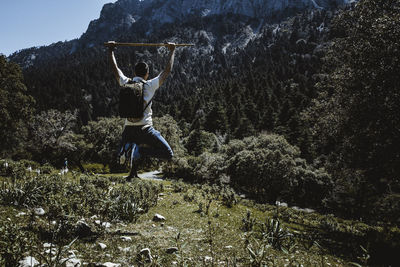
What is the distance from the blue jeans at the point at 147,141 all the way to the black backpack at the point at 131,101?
355mm

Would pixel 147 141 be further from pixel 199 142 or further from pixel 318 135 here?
pixel 199 142

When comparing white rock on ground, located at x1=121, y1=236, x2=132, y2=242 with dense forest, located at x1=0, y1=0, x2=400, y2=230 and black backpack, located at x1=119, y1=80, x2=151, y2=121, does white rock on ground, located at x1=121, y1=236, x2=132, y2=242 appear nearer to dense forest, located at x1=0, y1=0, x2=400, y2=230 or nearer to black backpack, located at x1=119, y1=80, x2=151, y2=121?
black backpack, located at x1=119, y1=80, x2=151, y2=121

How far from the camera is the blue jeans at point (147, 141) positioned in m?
5.38

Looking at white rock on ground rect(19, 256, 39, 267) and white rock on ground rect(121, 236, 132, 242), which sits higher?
white rock on ground rect(19, 256, 39, 267)

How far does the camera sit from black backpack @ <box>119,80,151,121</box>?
5184 mm

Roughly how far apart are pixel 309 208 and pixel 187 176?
22.1 meters

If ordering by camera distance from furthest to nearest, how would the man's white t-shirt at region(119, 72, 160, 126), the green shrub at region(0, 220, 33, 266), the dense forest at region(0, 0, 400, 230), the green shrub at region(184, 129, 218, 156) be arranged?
the green shrub at region(184, 129, 218, 156), the dense forest at region(0, 0, 400, 230), the man's white t-shirt at region(119, 72, 160, 126), the green shrub at region(0, 220, 33, 266)

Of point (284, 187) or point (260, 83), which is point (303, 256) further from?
point (260, 83)

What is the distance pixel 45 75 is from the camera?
6747 inches

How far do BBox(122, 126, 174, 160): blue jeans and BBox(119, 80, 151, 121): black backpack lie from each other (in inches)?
14.0

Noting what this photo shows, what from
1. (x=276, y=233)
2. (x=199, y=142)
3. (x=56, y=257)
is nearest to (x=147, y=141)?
(x=56, y=257)

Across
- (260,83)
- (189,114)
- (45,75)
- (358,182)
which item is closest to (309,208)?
(358,182)

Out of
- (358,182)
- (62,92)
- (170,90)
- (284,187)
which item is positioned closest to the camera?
(358,182)

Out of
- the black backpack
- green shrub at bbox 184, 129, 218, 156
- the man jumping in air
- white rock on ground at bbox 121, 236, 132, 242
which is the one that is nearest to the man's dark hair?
the man jumping in air
